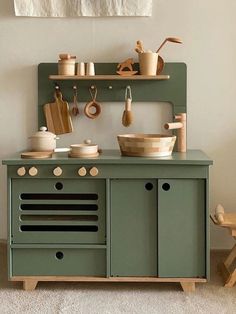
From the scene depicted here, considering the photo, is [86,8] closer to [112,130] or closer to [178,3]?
[178,3]

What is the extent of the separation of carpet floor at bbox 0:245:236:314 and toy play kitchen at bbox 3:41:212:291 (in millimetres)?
69

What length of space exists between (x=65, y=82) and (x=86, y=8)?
1.39ft

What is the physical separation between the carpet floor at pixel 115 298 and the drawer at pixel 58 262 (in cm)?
9

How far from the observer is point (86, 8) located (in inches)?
108

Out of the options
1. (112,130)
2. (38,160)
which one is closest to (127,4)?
(112,130)

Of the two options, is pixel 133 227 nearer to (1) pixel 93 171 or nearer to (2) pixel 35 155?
(1) pixel 93 171

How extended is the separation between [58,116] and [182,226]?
0.95m

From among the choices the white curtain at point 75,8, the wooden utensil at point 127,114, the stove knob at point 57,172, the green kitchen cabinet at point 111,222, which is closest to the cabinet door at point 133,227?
the green kitchen cabinet at point 111,222

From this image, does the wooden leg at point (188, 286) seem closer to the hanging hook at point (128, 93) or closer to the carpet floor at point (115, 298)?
the carpet floor at point (115, 298)

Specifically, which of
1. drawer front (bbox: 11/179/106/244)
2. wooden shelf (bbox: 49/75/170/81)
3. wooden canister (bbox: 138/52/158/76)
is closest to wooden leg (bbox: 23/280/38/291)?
drawer front (bbox: 11/179/106/244)

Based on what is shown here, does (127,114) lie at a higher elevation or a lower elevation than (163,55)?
lower

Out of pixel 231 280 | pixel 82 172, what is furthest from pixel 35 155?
pixel 231 280

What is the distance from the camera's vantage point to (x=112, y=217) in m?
2.31

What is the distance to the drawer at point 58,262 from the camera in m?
2.34
